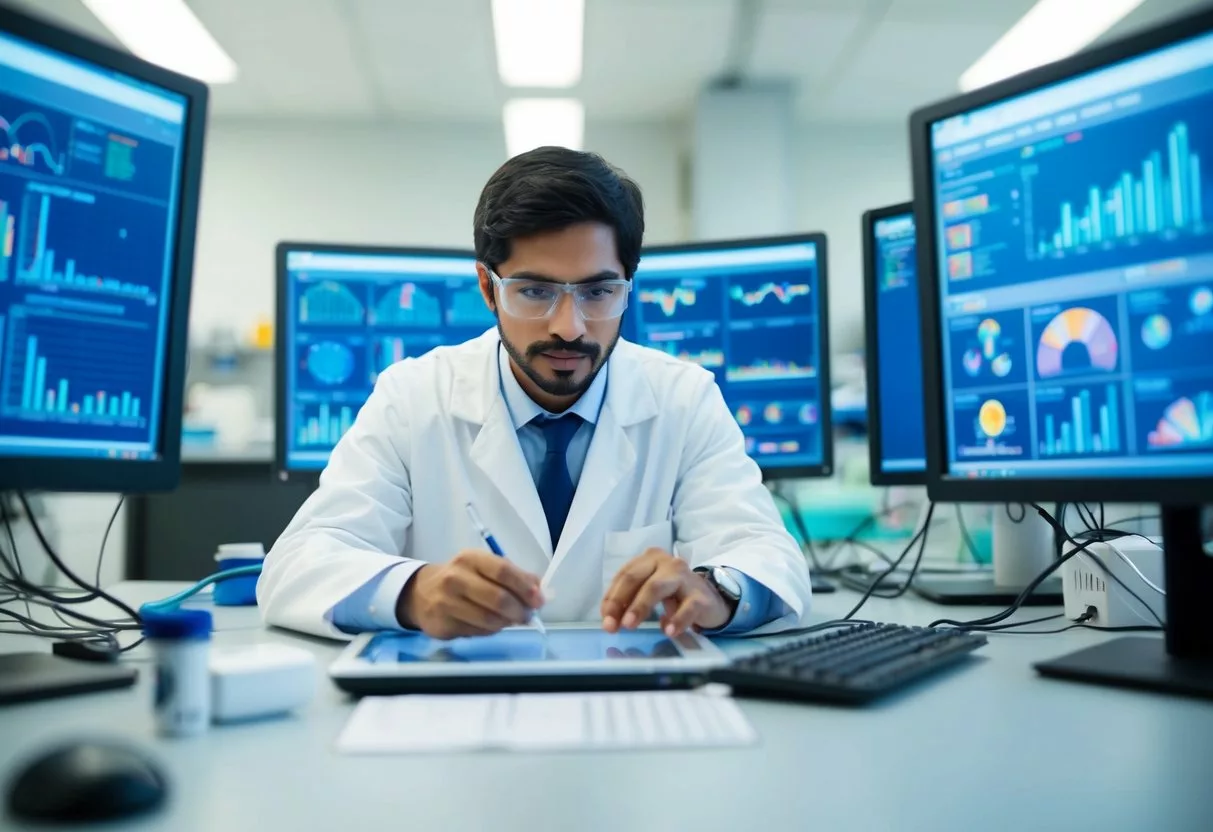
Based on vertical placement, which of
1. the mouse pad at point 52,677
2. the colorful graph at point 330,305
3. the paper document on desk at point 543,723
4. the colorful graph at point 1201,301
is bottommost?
the paper document on desk at point 543,723

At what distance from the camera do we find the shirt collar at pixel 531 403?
133cm

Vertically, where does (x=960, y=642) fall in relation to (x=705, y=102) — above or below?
below

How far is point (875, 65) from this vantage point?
4512 mm

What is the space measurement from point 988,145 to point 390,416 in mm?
847

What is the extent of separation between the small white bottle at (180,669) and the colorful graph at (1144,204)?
2.46ft

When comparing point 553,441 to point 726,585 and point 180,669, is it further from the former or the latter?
point 180,669

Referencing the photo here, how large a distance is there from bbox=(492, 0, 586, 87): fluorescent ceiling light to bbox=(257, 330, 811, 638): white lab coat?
287 centimetres

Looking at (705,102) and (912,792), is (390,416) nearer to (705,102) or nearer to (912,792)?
(912,792)

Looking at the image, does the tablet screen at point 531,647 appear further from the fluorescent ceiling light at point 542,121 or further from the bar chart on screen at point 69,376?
the fluorescent ceiling light at point 542,121

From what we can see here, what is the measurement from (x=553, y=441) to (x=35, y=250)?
28.8 inches

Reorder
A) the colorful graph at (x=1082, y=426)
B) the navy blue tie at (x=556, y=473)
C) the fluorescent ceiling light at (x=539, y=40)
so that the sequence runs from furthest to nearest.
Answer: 1. the fluorescent ceiling light at (x=539, y=40)
2. the navy blue tie at (x=556, y=473)
3. the colorful graph at (x=1082, y=426)

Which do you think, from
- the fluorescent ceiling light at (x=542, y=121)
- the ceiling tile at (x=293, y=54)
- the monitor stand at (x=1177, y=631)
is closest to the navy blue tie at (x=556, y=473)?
the monitor stand at (x=1177, y=631)

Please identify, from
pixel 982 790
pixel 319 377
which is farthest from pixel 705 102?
pixel 982 790

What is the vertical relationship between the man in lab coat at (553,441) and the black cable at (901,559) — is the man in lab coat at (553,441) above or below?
above
